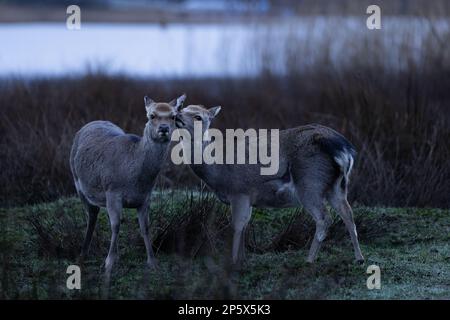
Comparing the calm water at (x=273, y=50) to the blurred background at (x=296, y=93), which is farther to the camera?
the calm water at (x=273, y=50)

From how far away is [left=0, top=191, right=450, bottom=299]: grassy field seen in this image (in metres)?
5.98

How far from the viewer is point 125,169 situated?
6742mm

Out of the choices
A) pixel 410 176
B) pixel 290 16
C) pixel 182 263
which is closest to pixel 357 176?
pixel 410 176

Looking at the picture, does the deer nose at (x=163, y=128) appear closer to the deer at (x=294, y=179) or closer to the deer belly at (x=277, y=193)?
the deer at (x=294, y=179)

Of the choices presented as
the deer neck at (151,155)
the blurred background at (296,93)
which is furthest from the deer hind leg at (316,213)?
the blurred background at (296,93)

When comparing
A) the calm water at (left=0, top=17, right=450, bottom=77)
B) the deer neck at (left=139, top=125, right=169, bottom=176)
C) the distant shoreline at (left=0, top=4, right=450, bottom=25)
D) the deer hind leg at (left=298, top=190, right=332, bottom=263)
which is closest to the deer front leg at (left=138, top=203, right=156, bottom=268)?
the deer neck at (left=139, top=125, right=169, bottom=176)

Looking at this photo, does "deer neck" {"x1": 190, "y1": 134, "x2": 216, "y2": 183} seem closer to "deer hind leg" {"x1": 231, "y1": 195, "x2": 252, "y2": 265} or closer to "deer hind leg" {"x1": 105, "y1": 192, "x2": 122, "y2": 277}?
"deer hind leg" {"x1": 231, "y1": 195, "x2": 252, "y2": 265}

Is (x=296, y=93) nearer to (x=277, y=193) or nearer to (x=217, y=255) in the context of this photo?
(x=277, y=193)

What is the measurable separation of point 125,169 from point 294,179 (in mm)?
1198

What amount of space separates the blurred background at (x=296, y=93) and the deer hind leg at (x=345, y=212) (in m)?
2.00

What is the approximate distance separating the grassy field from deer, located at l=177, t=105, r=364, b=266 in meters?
0.24

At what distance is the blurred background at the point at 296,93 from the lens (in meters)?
9.23
